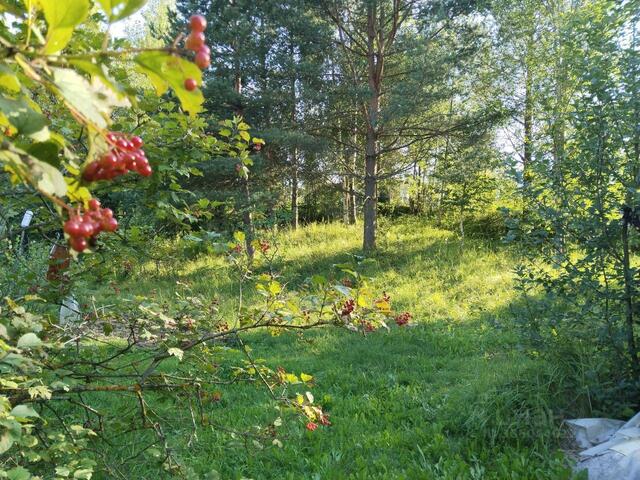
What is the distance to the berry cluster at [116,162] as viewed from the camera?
1.95ft

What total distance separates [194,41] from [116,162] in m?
0.18

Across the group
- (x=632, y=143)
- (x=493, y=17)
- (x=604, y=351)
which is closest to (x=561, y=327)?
(x=604, y=351)

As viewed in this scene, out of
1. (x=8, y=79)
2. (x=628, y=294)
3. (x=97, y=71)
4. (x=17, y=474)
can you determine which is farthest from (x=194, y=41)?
(x=628, y=294)

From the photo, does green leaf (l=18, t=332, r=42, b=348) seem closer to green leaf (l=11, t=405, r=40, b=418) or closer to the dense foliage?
the dense foliage

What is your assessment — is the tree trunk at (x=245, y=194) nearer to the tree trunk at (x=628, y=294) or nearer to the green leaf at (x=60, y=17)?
the tree trunk at (x=628, y=294)

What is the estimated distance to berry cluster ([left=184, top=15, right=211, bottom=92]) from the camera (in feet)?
1.84

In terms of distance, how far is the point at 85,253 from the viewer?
92 cm

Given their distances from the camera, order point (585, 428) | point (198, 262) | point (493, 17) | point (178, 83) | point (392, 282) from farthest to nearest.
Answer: point (198, 262)
point (493, 17)
point (392, 282)
point (585, 428)
point (178, 83)

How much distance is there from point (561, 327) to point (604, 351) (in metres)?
0.31

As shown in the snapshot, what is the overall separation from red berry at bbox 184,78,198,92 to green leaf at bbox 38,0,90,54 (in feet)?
0.42

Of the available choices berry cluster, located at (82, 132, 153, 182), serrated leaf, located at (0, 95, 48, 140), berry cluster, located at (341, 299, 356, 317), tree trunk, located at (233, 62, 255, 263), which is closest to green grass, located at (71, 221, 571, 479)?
berry cluster, located at (341, 299, 356, 317)

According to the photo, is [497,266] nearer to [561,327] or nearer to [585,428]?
[561,327]

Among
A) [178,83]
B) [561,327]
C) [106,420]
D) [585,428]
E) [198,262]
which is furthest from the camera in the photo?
[198,262]

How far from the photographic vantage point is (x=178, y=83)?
580 mm
